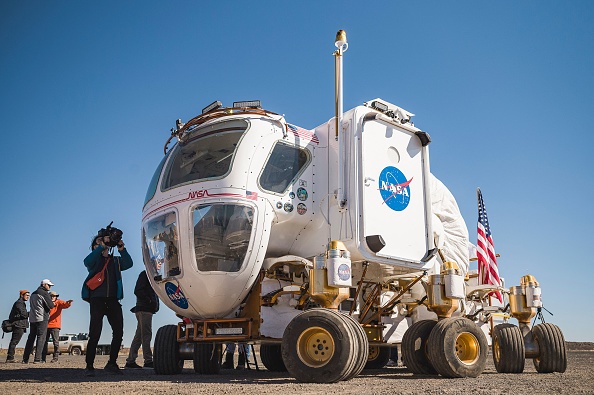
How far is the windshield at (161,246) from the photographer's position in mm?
8305

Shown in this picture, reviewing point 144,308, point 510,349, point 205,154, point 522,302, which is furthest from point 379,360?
point 205,154

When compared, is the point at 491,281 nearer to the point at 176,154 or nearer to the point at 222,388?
the point at 176,154

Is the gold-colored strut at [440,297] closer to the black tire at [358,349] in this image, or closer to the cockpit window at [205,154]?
the black tire at [358,349]

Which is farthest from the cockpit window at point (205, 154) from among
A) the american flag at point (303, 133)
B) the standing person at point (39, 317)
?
the standing person at point (39, 317)

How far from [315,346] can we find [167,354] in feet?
9.16

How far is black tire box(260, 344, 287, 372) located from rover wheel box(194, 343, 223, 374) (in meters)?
1.98

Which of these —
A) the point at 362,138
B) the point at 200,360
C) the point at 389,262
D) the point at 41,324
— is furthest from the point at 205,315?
the point at 41,324

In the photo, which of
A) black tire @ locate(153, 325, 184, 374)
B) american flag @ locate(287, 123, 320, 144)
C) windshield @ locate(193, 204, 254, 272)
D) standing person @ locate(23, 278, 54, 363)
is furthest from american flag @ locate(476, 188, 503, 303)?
standing person @ locate(23, 278, 54, 363)

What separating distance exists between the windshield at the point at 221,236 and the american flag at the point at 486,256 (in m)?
6.43

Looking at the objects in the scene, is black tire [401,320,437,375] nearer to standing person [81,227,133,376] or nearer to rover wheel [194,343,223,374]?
rover wheel [194,343,223,374]

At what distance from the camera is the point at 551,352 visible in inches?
351

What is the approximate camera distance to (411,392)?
5.33 meters

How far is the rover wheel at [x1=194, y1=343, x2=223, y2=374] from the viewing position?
343 inches

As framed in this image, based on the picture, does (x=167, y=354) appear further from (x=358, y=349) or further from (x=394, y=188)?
(x=394, y=188)
